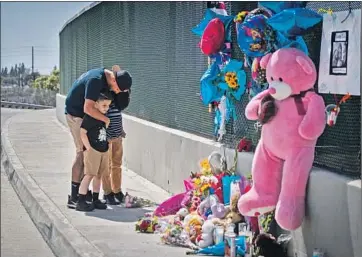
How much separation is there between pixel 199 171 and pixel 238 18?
2039mm

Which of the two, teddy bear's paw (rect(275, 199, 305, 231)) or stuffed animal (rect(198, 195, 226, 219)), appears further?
stuffed animal (rect(198, 195, 226, 219))

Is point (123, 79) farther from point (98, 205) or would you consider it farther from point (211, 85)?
point (98, 205)

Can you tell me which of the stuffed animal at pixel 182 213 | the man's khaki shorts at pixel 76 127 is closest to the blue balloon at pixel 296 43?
the stuffed animal at pixel 182 213

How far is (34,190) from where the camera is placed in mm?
10320

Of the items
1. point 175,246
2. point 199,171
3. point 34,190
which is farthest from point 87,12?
point 175,246

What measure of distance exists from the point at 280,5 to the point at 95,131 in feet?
9.96

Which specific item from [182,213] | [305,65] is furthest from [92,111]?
[305,65]

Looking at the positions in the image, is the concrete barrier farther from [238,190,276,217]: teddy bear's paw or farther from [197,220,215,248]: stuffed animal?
[197,220,215,248]: stuffed animal

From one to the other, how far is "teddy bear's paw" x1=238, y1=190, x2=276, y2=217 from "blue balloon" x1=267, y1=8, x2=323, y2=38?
1.38m

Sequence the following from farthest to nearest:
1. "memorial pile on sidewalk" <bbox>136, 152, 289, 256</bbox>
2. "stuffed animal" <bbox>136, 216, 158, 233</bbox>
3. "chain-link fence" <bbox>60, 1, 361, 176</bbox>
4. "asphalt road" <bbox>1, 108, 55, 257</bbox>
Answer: "stuffed animal" <bbox>136, 216, 158, 233</bbox> < "asphalt road" <bbox>1, 108, 55, 257</bbox> < "memorial pile on sidewalk" <bbox>136, 152, 289, 256</bbox> < "chain-link fence" <bbox>60, 1, 361, 176</bbox>

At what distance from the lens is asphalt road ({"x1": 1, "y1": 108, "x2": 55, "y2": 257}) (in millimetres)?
7637

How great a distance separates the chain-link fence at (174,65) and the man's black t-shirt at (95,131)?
1.25 m

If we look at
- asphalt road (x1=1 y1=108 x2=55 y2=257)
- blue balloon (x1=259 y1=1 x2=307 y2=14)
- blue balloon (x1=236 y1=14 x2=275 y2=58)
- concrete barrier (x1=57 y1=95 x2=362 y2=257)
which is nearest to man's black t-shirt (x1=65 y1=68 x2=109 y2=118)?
concrete barrier (x1=57 y1=95 x2=362 y2=257)

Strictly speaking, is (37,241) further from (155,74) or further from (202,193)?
(155,74)
